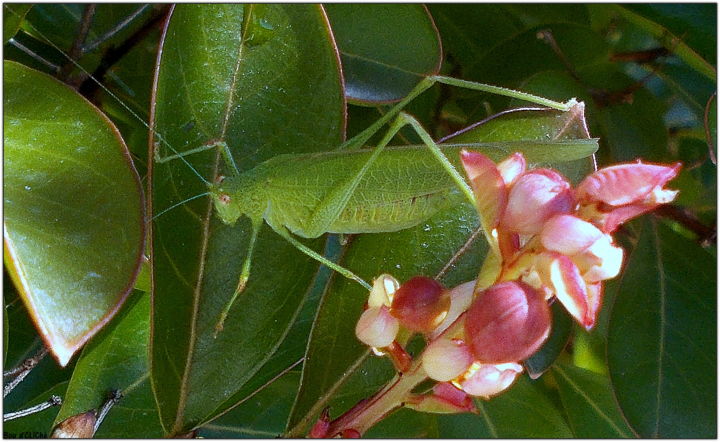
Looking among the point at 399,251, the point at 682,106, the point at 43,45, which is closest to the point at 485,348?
the point at 399,251

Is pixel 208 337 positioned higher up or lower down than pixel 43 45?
lower down

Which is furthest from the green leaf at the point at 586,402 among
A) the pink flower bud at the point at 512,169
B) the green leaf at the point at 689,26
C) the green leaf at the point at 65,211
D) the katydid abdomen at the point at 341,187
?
the green leaf at the point at 65,211

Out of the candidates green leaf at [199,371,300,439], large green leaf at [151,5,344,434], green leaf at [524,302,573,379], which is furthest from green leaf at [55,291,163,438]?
green leaf at [524,302,573,379]

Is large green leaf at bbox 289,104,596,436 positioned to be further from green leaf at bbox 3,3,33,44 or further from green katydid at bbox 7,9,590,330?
green leaf at bbox 3,3,33,44

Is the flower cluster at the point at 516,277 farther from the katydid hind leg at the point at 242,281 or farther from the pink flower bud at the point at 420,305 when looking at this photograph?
the katydid hind leg at the point at 242,281

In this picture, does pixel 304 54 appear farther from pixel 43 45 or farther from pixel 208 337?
pixel 43 45

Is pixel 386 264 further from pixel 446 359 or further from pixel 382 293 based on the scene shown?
pixel 446 359
